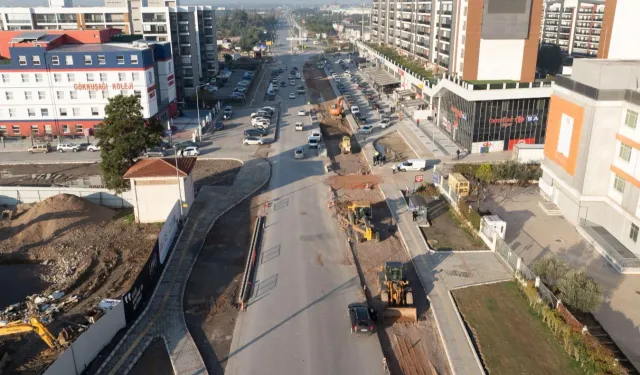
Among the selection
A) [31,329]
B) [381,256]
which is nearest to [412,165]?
[381,256]

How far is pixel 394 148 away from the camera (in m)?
59.4

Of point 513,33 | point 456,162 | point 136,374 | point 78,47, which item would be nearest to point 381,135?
point 456,162

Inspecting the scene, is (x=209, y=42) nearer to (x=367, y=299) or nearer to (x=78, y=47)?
(x=78, y=47)

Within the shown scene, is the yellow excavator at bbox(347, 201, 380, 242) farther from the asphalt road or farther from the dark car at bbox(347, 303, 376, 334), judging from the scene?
the dark car at bbox(347, 303, 376, 334)

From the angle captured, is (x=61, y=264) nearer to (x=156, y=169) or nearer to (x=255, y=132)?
(x=156, y=169)

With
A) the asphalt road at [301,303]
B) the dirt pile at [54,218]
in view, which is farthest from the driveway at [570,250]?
the dirt pile at [54,218]

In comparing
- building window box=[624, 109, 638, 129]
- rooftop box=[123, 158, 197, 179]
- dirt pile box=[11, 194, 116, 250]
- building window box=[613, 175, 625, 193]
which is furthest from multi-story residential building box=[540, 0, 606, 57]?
dirt pile box=[11, 194, 116, 250]

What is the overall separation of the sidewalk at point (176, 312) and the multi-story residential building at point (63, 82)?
2558cm

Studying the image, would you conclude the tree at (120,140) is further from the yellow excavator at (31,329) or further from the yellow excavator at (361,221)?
the yellow excavator at (31,329)

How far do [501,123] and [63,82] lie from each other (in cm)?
5022

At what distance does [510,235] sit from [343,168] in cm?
1973

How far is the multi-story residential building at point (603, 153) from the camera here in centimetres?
3359

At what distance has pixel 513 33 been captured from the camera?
5844cm

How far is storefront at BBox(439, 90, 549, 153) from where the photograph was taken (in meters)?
55.5
